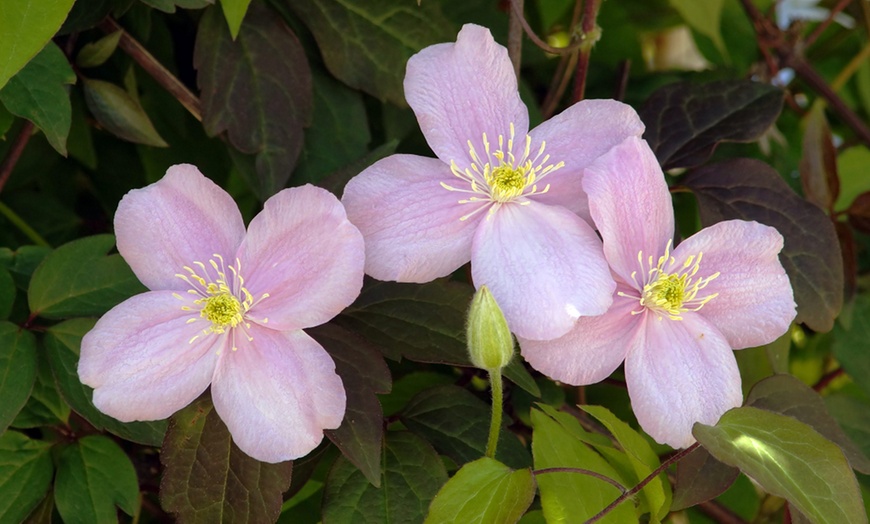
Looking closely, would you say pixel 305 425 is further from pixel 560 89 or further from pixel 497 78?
pixel 560 89

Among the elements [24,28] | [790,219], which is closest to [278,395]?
[24,28]

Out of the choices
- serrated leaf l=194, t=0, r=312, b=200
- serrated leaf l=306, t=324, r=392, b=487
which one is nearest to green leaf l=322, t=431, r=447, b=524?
serrated leaf l=306, t=324, r=392, b=487

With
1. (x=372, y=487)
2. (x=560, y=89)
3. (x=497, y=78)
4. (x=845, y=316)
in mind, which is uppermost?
(x=497, y=78)

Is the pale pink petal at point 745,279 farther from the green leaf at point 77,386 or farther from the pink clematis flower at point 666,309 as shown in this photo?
the green leaf at point 77,386

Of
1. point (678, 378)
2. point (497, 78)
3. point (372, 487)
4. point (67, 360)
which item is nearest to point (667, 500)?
point (678, 378)

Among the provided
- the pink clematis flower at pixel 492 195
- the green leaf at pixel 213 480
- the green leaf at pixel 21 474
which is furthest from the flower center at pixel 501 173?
the green leaf at pixel 21 474

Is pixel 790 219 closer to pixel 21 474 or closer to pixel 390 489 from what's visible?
pixel 390 489
